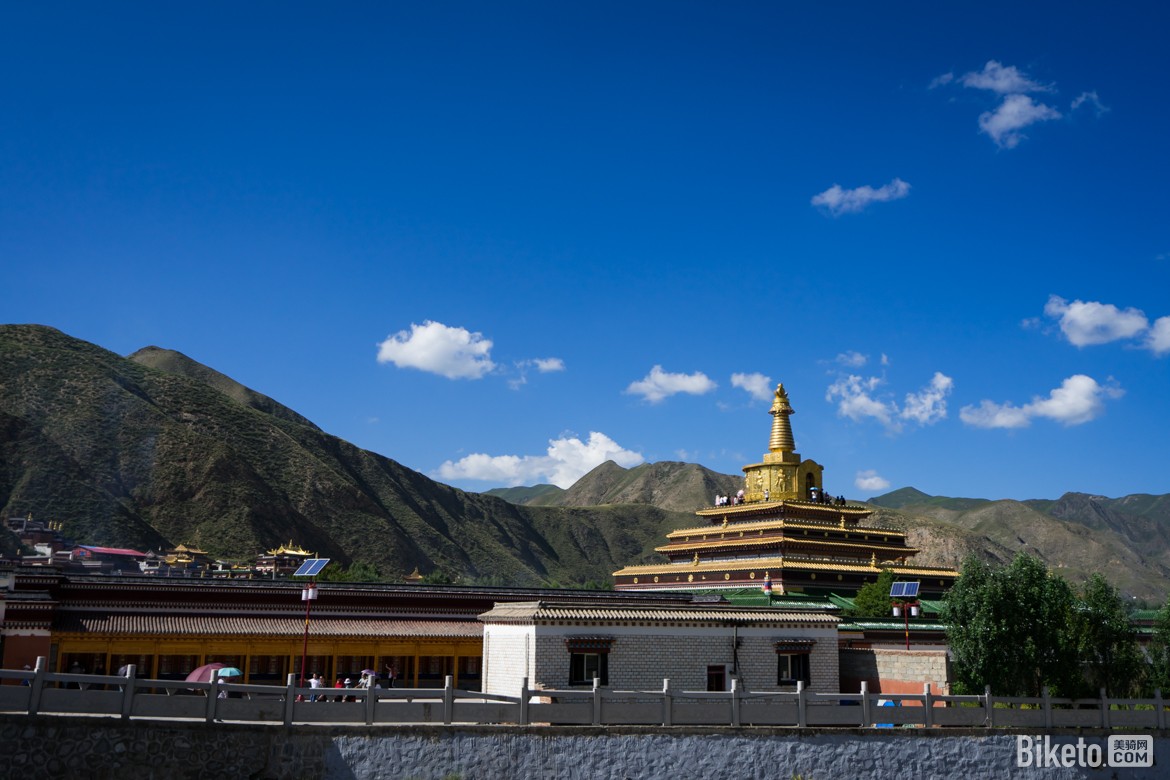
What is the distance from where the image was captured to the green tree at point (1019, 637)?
A: 119 ft

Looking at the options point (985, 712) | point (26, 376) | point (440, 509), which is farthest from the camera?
point (440, 509)

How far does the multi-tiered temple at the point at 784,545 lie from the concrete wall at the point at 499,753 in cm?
3389

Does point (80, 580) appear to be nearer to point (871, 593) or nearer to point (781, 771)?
point (781, 771)

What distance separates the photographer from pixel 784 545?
221ft

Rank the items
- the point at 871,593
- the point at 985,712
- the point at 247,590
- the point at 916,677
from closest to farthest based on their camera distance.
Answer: the point at 985,712, the point at 916,677, the point at 247,590, the point at 871,593

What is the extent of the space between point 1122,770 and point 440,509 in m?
158

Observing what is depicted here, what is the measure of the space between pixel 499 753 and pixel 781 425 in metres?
58.3

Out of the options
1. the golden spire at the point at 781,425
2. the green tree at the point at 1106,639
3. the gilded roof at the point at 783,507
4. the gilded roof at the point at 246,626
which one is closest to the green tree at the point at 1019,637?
the green tree at the point at 1106,639

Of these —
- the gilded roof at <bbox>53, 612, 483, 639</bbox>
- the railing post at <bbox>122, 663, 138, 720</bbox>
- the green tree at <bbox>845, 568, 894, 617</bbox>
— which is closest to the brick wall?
the gilded roof at <bbox>53, 612, 483, 639</bbox>

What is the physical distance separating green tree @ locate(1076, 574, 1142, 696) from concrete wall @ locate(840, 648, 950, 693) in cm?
515

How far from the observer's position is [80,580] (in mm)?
42125

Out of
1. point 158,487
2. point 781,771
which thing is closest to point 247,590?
point 781,771

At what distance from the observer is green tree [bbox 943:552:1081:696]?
36.4 m

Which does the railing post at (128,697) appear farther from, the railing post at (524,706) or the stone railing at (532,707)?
the railing post at (524,706)
